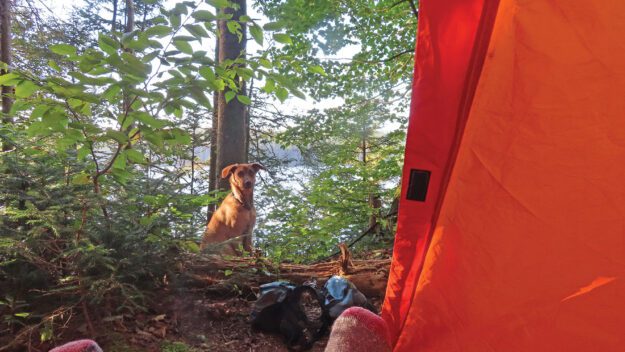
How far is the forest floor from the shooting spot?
6.37ft

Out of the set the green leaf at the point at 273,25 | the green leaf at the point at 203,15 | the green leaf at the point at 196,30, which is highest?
the green leaf at the point at 273,25

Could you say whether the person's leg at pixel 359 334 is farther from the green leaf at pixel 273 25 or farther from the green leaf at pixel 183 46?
the green leaf at pixel 273 25

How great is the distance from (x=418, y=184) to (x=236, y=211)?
4.83 metres

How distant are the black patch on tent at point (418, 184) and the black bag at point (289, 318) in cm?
153

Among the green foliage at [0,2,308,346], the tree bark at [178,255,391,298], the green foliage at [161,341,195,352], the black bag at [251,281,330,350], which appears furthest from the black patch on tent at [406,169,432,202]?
the tree bark at [178,255,391,298]

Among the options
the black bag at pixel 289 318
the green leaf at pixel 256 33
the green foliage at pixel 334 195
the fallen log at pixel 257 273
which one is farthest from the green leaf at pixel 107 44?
the green foliage at pixel 334 195

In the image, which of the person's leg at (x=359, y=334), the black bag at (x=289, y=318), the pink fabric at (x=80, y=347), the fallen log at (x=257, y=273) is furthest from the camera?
the fallen log at (x=257, y=273)

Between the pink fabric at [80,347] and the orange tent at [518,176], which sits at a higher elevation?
the orange tent at [518,176]

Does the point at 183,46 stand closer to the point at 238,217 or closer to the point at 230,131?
the point at 230,131

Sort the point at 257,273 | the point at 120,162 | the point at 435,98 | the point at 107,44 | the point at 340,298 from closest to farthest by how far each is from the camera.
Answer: the point at 435,98, the point at 107,44, the point at 120,162, the point at 340,298, the point at 257,273

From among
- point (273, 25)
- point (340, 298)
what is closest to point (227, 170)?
point (340, 298)

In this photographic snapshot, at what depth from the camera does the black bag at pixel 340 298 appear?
2444 millimetres

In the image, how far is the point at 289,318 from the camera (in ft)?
7.86

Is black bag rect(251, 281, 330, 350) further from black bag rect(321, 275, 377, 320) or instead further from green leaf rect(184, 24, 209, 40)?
green leaf rect(184, 24, 209, 40)
